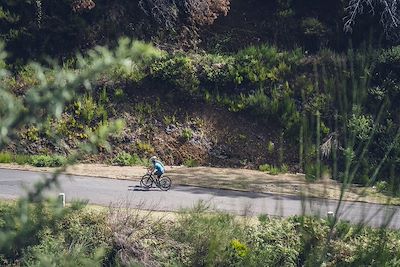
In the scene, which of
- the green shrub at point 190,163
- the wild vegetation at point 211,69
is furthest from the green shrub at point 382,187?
the green shrub at point 190,163

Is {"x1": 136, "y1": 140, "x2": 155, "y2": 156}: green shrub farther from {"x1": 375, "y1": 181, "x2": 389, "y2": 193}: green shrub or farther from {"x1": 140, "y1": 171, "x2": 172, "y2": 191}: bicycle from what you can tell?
{"x1": 375, "y1": 181, "x2": 389, "y2": 193}: green shrub

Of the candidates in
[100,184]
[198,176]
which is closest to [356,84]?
[100,184]

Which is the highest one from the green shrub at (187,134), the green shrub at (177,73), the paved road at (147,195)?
the green shrub at (177,73)

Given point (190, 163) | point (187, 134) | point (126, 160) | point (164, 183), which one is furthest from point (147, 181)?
point (187, 134)

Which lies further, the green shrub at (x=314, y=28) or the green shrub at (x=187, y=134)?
the green shrub at (x=314, y=28)

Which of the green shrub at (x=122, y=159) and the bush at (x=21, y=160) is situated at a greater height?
the bush at (x=21, y=160)

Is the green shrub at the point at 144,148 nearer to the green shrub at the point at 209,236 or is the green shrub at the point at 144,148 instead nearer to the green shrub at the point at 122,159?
the green shrub at the point at 122,159

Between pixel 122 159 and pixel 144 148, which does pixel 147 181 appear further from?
pixel 144 148

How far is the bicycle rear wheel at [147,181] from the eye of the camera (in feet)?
73.2

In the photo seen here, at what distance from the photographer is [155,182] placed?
22.2 m

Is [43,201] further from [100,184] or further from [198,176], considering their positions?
[198,176]

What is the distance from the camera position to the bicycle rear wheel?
22.3m

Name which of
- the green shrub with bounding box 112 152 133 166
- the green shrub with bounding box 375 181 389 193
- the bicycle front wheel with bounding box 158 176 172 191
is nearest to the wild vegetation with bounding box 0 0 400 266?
the green shrub with bounding box 112 152 133 166

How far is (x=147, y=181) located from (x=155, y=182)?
0.29 meters
